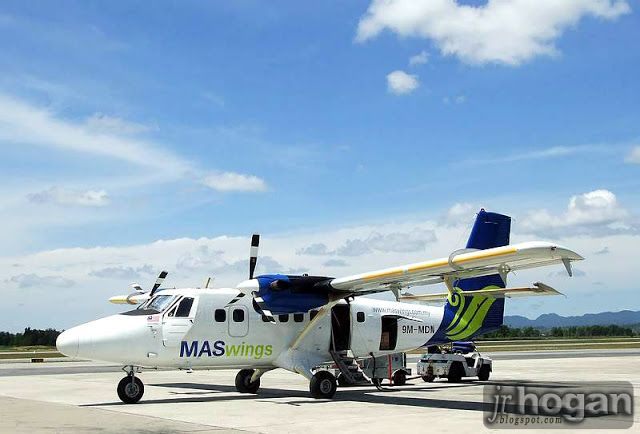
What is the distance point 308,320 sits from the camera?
22875 millimetres

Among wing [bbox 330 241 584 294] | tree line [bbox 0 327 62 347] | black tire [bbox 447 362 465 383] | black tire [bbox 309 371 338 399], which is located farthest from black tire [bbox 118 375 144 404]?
tree line [bbox 0 327 62 347]

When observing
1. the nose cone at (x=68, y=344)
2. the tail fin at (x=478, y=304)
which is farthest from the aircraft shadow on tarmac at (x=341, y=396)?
the tail fin at (x=478, y=304)

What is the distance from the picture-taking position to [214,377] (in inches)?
1243

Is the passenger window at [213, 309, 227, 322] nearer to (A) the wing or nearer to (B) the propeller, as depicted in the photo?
(B) the propeller

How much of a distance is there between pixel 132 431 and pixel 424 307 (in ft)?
45.1

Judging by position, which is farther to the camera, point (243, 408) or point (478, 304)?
point (478, 304)

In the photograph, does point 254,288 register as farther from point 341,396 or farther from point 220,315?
point 341,396

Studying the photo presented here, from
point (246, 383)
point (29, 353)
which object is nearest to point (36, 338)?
point (29, 353)

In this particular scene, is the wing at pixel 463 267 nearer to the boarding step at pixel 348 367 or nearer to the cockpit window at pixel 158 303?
the boarding step at pixel 348 367

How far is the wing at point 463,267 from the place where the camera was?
15625 millimetres

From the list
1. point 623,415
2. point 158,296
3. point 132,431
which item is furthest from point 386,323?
point 132,431

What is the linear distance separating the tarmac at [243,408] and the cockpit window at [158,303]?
256 centimetres

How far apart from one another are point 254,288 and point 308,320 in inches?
118

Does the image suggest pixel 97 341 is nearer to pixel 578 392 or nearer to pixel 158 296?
pixel 158 296
